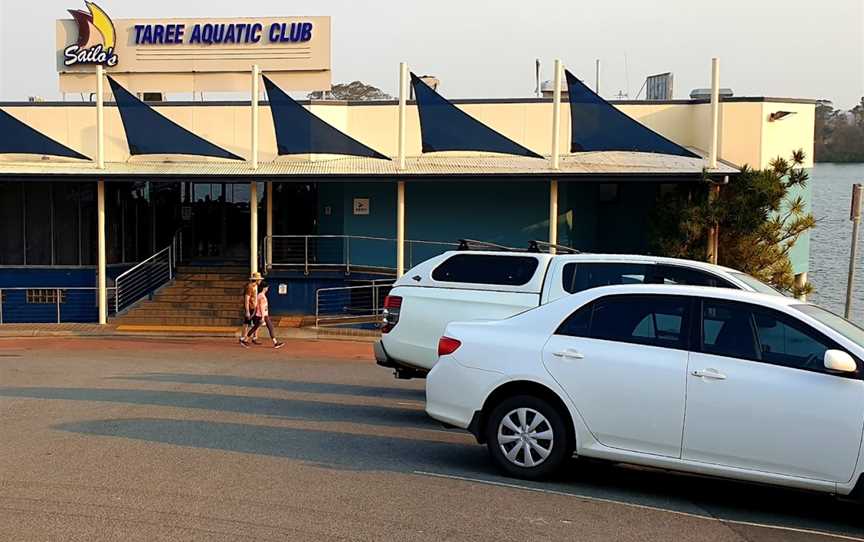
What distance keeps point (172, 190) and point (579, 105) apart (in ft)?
39.1

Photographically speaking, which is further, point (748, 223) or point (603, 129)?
point (603, 129)

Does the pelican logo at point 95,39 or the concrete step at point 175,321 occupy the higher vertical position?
the pelican logo at point 95,39

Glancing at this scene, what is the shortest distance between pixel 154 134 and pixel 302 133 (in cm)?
361

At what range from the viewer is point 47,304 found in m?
24.5

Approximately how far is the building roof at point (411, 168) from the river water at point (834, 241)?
5652mm

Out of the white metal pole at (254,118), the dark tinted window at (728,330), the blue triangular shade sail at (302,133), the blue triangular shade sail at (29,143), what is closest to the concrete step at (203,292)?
the white metal pole at (254,118)

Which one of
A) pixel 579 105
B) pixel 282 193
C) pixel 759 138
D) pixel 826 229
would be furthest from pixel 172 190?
pixel 826 229

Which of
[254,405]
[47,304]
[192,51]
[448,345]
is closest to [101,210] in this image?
[47,304]

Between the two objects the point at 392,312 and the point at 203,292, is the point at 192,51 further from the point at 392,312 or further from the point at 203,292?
the point at 392,312

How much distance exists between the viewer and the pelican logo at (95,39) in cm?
2658

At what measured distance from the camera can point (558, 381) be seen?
7.53 m

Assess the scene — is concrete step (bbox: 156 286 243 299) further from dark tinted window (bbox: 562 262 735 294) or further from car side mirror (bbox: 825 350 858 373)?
A: car side mirror (bbox: 825 350 858 373)

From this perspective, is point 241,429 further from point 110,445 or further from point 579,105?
point 579,105

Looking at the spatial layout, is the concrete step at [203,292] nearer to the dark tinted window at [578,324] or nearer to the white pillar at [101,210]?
the white pillar at [101,210]
